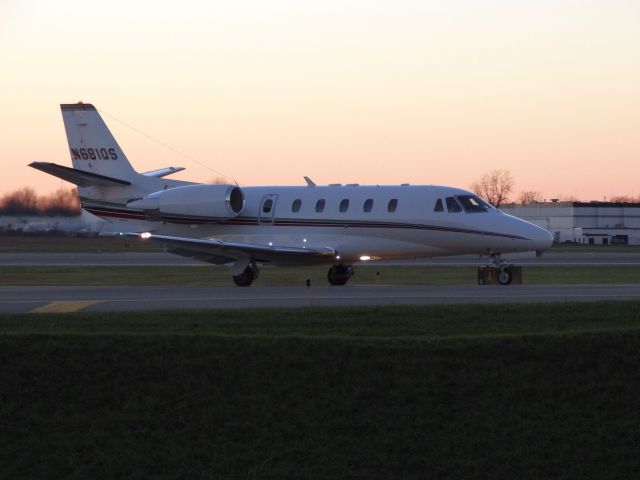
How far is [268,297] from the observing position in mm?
26047

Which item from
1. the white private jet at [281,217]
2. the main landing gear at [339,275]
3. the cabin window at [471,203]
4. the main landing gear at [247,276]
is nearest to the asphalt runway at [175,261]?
the white private jet at [281,217]

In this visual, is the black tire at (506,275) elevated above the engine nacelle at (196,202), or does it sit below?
below

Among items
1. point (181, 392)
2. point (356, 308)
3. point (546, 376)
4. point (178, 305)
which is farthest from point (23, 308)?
point (546, 376)

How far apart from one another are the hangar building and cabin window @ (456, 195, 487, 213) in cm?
8315

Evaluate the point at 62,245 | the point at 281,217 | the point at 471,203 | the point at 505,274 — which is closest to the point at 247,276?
the point at 281,217

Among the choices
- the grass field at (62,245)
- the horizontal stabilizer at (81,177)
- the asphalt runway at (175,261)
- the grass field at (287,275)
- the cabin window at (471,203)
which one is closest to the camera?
the cabin window at (471,203)

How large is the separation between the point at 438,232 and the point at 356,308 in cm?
1229

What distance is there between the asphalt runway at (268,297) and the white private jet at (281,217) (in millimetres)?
2975

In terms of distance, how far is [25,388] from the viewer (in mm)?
15086

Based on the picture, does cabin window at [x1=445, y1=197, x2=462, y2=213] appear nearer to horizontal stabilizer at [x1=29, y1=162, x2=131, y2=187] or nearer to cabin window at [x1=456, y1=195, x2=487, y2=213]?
cabin window at [x1=456, y1=195, x2=487, y2=213]

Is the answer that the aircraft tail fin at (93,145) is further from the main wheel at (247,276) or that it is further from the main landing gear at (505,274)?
the main landing gear at (505,274)

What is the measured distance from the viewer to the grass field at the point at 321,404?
1355 cm

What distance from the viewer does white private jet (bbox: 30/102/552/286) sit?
105 feet

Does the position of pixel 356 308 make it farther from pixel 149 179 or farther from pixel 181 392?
pixel 149 179
